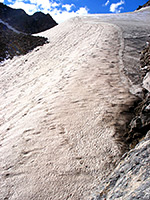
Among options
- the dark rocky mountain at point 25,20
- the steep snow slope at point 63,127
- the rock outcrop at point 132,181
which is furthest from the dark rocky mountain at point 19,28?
the rock outcrop at point 132,181

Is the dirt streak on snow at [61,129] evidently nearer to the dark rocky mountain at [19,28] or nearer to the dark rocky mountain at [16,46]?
the dark rocky mountain at [16,46]

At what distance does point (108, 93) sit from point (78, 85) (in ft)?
3.35

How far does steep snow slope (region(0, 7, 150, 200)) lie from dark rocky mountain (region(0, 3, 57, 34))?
3181cm

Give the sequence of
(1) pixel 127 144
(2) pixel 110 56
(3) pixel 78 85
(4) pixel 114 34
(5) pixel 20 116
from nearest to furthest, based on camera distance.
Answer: (1) pixel 127 144
(5) pixel 20 116
(3) pixel 78 85
(2) pixel 110 56
(4) pixel 114 34

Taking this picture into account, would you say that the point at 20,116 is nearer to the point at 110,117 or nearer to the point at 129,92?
the point at 110,117

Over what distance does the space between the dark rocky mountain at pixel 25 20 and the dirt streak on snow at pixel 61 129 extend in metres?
31.7

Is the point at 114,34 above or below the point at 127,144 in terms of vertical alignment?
above

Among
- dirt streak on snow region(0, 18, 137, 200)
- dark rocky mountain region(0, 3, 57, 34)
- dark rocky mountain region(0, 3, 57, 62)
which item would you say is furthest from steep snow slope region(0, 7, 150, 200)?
dark rocky mountain region(0, 3, 57, 34)

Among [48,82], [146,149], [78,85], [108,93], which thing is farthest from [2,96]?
[146,149]

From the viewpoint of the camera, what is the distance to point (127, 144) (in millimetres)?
2938

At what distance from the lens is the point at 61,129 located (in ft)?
11.5

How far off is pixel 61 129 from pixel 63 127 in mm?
68

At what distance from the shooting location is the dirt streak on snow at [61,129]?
2.53m

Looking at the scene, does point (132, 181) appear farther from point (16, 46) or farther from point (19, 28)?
point (19, 28)
